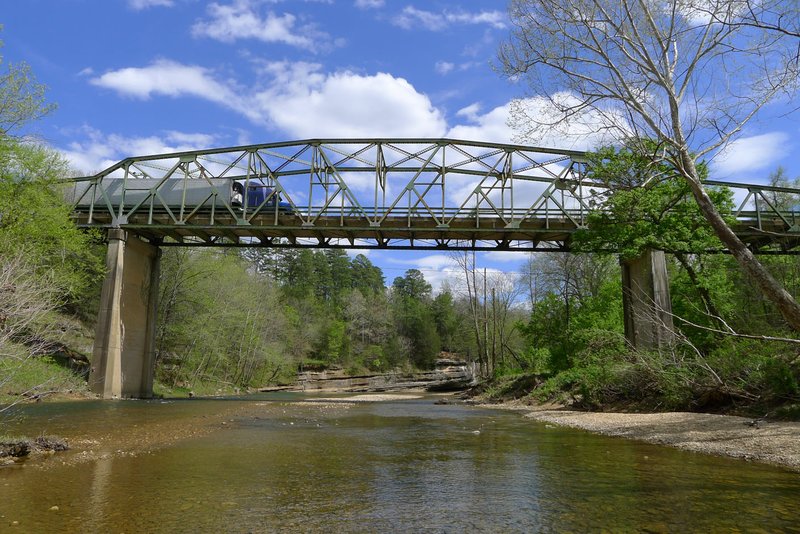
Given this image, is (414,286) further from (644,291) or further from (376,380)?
(644,291)

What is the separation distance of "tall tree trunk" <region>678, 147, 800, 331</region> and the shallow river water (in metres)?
2.52

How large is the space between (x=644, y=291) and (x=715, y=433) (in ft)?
58.6

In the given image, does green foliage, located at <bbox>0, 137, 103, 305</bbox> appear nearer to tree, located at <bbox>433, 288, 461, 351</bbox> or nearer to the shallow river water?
the shallow river water

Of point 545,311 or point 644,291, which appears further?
point 545,311

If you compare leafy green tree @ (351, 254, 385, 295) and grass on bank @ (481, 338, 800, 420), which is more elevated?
leafy green tree @ (351, 254, 385, 295)

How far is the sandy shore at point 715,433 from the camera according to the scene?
377 inches

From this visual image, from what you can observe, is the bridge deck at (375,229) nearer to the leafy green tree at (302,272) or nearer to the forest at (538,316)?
the forest at (538,316)

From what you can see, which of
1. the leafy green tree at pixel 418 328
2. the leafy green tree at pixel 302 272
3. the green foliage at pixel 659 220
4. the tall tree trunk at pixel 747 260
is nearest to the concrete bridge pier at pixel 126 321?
the green foliage at pixel 659 220

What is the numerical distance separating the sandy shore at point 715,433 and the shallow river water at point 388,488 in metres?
0.73

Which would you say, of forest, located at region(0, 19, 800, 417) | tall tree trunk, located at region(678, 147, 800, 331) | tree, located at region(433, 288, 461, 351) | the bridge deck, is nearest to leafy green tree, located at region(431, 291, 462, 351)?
tree, located at region(433, 288, 461, 351)

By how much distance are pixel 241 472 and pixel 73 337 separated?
126 ft

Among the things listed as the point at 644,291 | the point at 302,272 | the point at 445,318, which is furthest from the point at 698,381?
the point at 302,272

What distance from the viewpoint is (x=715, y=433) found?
11.8 meters

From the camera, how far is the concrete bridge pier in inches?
1258
